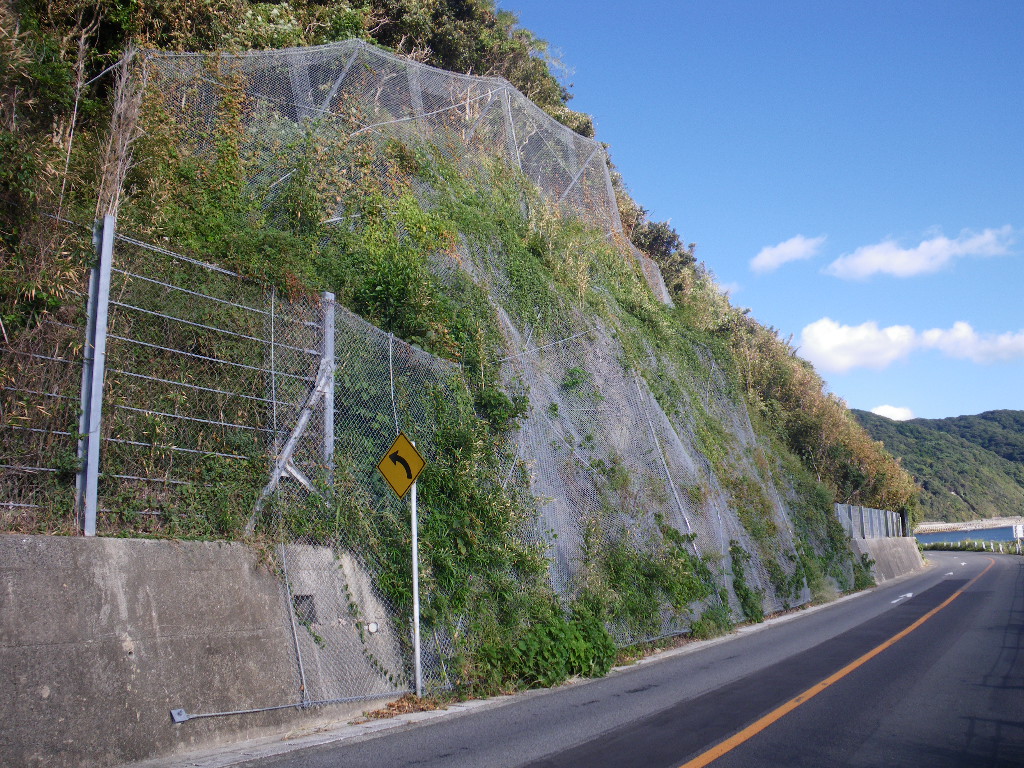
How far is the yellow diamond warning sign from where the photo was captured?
8.44 m

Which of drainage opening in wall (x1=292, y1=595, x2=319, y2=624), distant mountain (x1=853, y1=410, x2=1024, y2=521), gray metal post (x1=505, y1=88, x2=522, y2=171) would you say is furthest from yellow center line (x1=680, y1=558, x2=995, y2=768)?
distant mountain (x1=853, y1=410, x2=1024, y2=521)

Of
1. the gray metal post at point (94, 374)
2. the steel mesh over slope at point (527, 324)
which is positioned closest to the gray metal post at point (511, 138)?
the steel mesh over slope at point (527, 324)

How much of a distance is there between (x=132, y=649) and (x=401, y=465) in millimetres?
3400

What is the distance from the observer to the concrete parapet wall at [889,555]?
32000 mm

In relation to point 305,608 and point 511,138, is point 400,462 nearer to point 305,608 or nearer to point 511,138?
point 305,608

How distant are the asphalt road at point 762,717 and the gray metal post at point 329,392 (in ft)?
9.51

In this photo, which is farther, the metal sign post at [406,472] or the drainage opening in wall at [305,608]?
the metal sign post at [406,472]

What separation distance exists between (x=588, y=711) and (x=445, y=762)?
2.41 meters

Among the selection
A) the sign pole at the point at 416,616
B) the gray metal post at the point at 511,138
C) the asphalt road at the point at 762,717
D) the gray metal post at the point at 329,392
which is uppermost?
the gray metal post at the point at 511,138

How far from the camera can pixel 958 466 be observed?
118812 mm

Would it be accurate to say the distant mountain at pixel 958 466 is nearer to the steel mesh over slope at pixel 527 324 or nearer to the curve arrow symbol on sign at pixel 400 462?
the steel mesh over slope at pixel 527 324

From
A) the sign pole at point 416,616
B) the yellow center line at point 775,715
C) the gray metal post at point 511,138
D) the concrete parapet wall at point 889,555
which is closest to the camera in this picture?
the yellow center line at point 775,715

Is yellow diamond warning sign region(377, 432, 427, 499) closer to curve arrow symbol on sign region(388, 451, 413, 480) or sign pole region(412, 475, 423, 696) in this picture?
curve arrow symbol on sign region(388, 451, 413, 480)

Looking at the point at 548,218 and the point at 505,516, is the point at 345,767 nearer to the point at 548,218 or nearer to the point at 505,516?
the point at 505,516
